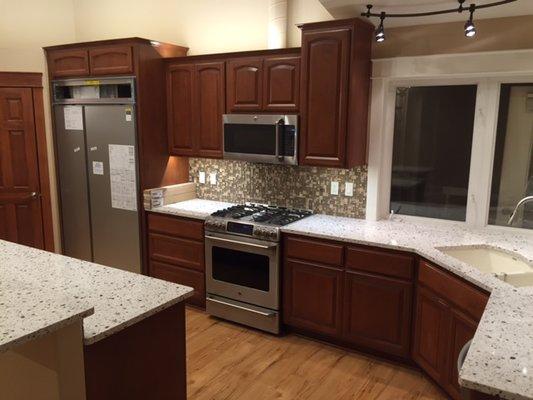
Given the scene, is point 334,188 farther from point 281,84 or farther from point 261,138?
point 281,84

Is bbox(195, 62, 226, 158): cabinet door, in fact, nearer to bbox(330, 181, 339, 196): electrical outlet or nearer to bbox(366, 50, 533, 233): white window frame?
bbox(330, 181, 339, 196): electrical outlet

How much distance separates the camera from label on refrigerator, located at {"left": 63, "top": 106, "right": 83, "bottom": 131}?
4.33m

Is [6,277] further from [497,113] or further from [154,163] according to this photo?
[497,113]

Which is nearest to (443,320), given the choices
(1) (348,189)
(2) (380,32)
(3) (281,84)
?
(1) (348,189)

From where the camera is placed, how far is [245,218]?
3629 mm

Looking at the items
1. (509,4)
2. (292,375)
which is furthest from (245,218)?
(509,4)

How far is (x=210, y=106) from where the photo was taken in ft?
13.0

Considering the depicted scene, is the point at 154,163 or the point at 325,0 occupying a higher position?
the point at 325,0

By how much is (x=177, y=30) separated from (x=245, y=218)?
2.03 metres

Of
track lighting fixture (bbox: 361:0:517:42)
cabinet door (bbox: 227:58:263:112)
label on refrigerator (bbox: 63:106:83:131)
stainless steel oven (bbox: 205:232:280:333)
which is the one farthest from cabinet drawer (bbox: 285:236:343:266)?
label on refrigerator (bbox: 63:106:83:131)

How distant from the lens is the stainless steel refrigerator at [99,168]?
4.09 m

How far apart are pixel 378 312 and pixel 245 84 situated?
2.01 m

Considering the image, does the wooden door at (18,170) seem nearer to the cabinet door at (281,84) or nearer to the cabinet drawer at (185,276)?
the cabinet drawer at (185,276)

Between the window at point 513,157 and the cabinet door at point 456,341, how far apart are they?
3.86 ft
